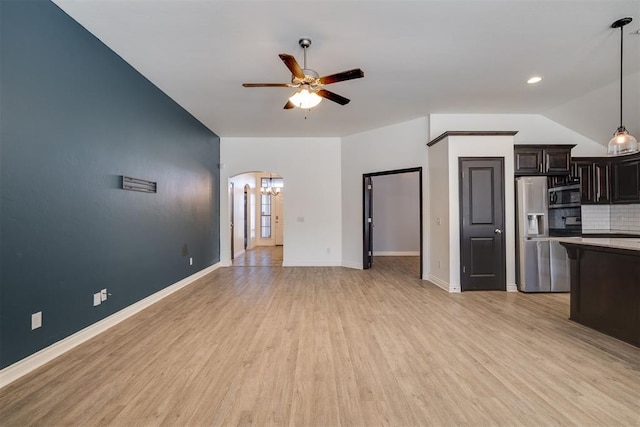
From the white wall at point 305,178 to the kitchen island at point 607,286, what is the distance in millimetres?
4298

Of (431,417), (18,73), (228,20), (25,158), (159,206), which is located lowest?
(431,417)

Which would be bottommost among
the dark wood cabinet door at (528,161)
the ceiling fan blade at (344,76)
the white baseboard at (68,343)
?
the white baseboard at (68,343)

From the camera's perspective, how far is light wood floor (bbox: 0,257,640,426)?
178 cm

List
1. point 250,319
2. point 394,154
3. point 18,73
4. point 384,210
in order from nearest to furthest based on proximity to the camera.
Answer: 1. point 18,73
2. point 250,319
3. point 394,154
4. point 384,210

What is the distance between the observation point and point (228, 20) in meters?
2.63

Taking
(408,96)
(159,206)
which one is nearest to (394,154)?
(408,96)

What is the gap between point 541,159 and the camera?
459cm

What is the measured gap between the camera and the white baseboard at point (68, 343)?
2123mm

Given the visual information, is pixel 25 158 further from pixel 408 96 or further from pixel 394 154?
pixel 394 154

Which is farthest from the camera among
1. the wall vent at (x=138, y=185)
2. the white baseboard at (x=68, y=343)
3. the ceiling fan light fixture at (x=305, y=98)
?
the wall vent at (x=138, y=185)

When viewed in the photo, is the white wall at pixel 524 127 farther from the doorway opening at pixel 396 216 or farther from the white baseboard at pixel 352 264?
the doorway opening at pixel 396 216

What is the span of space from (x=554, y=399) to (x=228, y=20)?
3961mm

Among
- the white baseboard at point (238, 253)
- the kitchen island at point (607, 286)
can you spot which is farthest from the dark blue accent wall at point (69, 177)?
the kitchen island at point (607, 286)

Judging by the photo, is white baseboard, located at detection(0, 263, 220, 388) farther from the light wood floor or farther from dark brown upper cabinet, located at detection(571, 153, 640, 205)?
dark brown upper cabinet, located at detection(571, 153, 640, 205)
